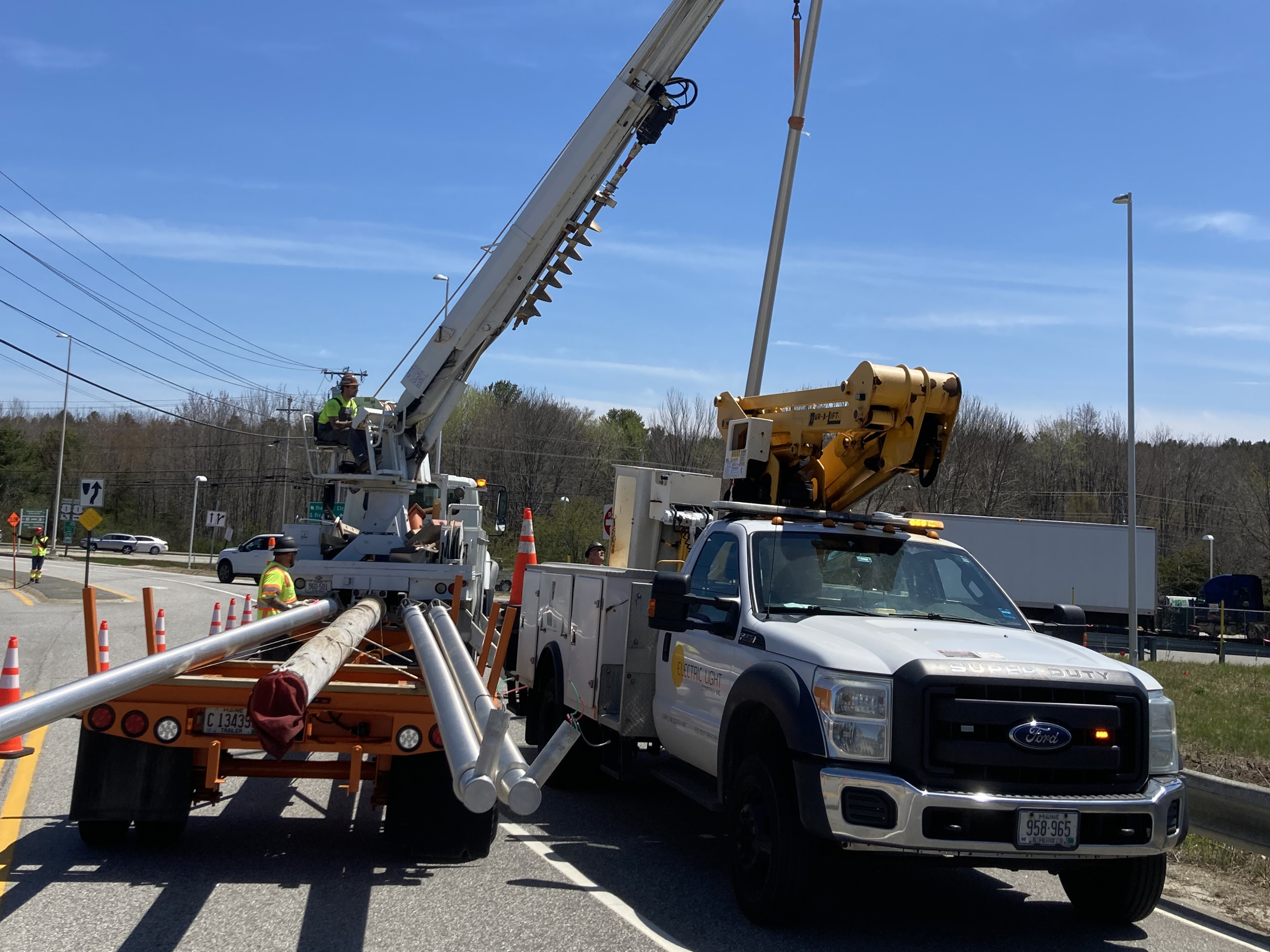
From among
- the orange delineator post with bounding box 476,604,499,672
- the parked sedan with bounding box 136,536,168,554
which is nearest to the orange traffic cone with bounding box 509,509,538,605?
the orange delineator post with bounding box 476,604,499,672

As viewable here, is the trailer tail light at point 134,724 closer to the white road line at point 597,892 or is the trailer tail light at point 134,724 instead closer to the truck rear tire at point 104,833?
the truck rear tire at point 104,833

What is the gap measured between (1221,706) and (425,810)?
11.8 metres

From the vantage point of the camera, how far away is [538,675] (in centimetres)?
998

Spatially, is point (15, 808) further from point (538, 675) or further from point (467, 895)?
point (538, 675)

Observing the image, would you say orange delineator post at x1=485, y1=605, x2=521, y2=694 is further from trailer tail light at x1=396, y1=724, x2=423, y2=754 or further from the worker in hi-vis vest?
the worker in hi-vis vest

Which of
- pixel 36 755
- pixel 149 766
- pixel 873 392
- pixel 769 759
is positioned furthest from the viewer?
pixel 36 755

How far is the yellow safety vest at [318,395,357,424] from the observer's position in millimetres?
14516

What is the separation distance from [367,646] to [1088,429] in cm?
6559

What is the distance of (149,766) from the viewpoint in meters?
6.34

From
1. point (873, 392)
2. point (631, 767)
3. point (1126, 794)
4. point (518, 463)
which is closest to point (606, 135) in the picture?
point (873, 392)

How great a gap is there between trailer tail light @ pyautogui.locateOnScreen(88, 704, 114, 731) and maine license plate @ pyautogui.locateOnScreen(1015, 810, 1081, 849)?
15.2 feet

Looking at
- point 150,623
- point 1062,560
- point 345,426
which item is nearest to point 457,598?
point 150,623

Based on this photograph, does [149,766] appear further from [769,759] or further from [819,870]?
[819,870]

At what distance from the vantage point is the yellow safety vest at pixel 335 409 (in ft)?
47.6
